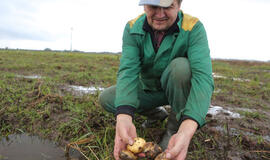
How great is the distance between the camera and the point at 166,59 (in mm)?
1934

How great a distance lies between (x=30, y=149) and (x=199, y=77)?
1726 mm

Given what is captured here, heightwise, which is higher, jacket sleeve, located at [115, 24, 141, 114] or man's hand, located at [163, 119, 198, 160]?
jacket sleeve, located at [115, 24, 141, 114]

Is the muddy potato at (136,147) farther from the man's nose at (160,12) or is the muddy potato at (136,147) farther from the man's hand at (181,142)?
the man's nose at (160,12)

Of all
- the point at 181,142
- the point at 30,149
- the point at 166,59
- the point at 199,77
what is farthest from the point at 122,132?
the point at 30,149

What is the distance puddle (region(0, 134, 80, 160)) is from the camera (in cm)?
190

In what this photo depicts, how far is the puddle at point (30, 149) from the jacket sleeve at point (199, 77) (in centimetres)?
Result: 116

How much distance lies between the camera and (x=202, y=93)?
1.52 m

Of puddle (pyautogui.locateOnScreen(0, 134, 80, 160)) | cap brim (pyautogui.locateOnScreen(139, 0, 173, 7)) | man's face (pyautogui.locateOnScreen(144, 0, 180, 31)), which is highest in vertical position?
cap brim (pyautogui.locateOnScreen(139, 0, 173, 7))

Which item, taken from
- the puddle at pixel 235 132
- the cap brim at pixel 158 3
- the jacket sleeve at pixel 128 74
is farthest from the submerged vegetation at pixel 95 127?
the cap brim at pixel 158 3

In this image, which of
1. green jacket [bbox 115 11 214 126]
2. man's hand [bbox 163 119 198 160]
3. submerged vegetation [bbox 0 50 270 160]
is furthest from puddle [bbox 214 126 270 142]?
man's hand [bbox 163 119 198 160]

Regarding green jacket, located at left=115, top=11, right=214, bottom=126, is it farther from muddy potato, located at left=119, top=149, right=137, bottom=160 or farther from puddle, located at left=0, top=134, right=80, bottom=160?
puddle, located at left=0, top=134, right=80, bottom=160

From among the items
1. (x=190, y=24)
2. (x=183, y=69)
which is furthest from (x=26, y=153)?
(x=190, y=24)

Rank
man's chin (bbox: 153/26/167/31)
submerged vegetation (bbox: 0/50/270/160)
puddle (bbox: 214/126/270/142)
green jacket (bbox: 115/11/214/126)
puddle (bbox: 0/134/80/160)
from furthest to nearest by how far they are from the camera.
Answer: puddle (bbox: 214/126/270/142), submerged vegetation (bbox: 0/50/270/160), puddle (bbox: 0/134/80/160), man's chin (bbox: 153/26/167/31), green jacket (bbox: 115/11/214/126)

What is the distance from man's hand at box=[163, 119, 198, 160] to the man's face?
2.72ft
